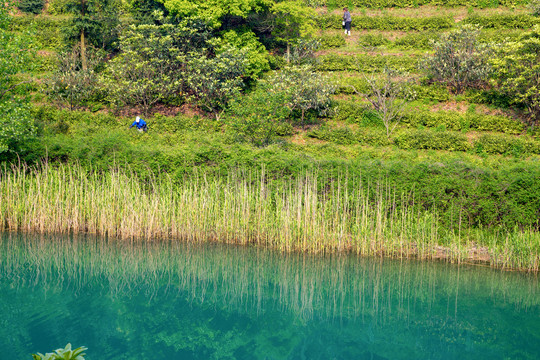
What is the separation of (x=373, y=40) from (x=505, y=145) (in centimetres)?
1066

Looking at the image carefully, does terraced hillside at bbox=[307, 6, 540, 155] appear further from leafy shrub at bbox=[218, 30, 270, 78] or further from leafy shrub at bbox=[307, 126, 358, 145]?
leafy shrub at bbox=[218, 30, 270, 78]

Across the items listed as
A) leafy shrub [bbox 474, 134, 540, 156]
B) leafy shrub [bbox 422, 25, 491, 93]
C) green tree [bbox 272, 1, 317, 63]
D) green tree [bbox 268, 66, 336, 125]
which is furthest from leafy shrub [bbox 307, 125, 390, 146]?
green tree [bbox 272, 1, 317, 63]

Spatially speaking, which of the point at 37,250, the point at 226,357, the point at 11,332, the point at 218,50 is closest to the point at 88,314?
the point at 11,332

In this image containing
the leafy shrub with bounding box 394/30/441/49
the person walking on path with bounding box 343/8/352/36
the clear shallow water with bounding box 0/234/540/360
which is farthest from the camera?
the person walking on path with bounding box 343/8/352/36

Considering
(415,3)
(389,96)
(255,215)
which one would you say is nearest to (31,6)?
(389,96)

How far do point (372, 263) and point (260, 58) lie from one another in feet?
50.0

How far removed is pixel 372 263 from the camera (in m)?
10.8

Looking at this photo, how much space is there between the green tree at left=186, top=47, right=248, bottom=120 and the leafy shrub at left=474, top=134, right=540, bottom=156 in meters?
9.68

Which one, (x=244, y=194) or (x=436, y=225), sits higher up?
(x=244, y=194)

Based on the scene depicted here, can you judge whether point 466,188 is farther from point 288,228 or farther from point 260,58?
point 260,58

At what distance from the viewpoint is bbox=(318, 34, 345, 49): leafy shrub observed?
88.6ft

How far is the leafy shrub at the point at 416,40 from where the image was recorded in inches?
1017

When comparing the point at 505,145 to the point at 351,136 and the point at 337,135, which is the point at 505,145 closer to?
the point at 351,136

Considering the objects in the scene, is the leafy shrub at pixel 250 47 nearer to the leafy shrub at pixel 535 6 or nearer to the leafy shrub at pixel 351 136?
the leafy shrub at pixel 351 136
